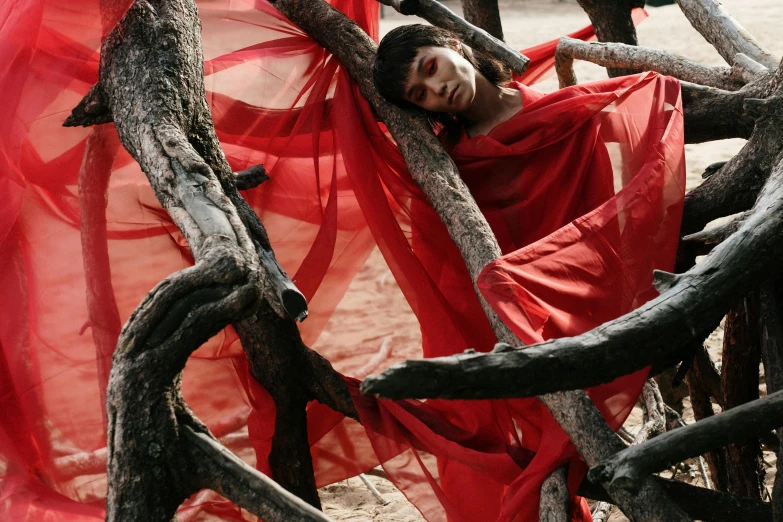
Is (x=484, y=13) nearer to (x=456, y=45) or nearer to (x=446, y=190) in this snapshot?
(x=456, y=45)

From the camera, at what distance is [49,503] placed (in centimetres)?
179

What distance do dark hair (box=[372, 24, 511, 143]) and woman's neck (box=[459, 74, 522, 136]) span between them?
4cm

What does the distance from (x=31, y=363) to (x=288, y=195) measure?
0.73 metres

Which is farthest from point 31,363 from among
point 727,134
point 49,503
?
point 727,134

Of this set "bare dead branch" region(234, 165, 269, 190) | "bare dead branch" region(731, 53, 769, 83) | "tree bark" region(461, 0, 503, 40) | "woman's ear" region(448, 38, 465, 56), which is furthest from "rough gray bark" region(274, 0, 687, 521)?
"tree bark" region(461, 0, 503, 40)

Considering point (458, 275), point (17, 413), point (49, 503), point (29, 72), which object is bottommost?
point (49, 503)

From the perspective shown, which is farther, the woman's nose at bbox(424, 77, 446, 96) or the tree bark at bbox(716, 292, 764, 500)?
the tree bark at bbox(716, 292, 764, 500)

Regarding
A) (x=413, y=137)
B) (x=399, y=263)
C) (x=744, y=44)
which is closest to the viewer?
(x=399, y=263)

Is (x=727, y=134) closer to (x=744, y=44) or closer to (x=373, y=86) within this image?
Result: (x=744, y=44)

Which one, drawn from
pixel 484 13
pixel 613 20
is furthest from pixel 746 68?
pixel 484 13

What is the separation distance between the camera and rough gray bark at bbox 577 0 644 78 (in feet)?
9.71

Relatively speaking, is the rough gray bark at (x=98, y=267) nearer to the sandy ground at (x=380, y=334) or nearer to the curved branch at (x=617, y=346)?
the sandy ground at (x=380, y=334)

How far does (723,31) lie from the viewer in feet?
8.13

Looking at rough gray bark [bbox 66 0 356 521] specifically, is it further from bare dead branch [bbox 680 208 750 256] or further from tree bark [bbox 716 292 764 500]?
tree bark [bbox 716 292 764 500]
